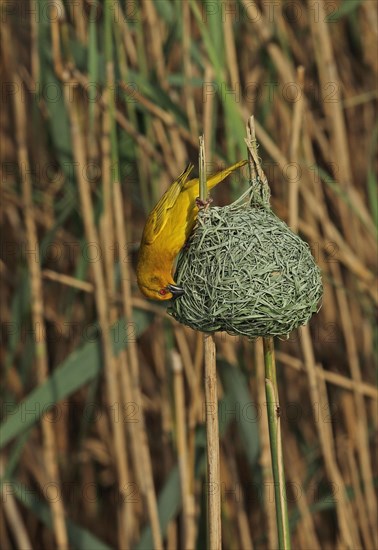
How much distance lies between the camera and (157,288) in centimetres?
216

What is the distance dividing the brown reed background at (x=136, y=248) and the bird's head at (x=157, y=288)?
33 centimetres

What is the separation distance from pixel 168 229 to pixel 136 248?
0.61 metres

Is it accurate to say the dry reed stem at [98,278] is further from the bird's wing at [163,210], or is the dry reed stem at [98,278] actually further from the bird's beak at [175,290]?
the bird's beak at [175,290]

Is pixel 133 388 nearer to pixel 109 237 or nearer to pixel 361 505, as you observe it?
pixel 109 237

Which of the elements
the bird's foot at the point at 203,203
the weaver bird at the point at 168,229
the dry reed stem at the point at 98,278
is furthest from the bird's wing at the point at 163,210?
the bird's foot at the point at 203,203

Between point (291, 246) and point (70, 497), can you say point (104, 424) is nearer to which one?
point (70, 497)

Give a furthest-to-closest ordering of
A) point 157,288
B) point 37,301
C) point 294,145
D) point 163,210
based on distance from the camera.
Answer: point 37,301, point 294,145, point 163,210, point 157,288

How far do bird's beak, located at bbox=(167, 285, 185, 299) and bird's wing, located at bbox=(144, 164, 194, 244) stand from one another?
0.96 feet

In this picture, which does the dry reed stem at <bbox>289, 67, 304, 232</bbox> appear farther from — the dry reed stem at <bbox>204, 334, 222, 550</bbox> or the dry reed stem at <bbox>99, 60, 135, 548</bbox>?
the dry reed stem at <bbox>204, 334, 222, 550</bbox>

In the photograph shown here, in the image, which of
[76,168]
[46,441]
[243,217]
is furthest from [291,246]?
[46,441]

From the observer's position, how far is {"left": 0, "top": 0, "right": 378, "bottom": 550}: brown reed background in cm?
256

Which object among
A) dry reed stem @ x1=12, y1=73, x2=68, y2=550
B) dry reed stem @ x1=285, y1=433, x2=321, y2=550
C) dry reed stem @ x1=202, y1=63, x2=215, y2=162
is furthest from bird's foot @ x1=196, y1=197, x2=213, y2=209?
dry reed stem @ x1=285, y1=433, x2=321, y2=550

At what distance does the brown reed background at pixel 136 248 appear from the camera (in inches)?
101

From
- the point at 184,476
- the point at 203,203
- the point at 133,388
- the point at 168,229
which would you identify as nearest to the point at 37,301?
the point at 133,388
